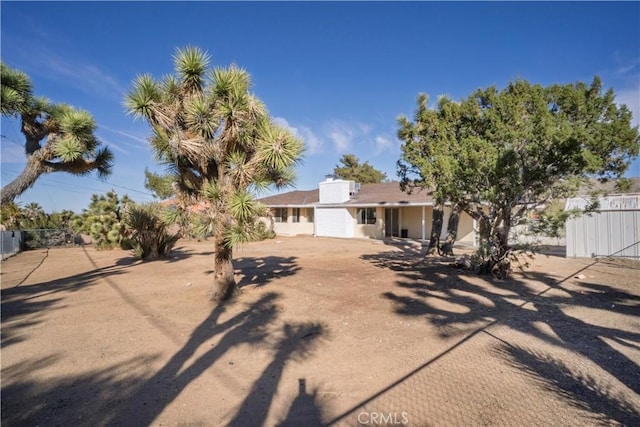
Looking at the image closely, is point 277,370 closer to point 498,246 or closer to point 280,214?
point 498,246

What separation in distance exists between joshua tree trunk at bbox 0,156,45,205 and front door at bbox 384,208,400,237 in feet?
63.5

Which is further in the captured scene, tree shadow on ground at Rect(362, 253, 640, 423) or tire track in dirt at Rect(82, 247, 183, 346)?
tire track in dirt at Rect(82, 247, 183, 346)

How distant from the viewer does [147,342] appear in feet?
17.5

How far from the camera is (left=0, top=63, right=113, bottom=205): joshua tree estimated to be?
798 cm

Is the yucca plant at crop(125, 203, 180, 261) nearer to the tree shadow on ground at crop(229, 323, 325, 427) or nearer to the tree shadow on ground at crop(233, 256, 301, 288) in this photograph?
the tree shadow on ground at crop(233, 256, 301, 288)

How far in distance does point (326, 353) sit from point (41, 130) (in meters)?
9.18

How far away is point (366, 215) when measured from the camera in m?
24.6

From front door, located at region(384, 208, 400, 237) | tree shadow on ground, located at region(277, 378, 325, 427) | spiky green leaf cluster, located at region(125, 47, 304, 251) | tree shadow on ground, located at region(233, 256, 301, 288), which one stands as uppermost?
spiky green leaf cluster, located at region(125, 47, 304, 251)

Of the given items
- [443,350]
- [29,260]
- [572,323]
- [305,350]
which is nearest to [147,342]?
[305,350]

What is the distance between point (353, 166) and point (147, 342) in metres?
44.2

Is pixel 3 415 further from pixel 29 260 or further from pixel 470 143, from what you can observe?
pixel 29 260

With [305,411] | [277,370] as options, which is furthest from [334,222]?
[305,411]

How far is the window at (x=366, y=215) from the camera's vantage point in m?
24.2

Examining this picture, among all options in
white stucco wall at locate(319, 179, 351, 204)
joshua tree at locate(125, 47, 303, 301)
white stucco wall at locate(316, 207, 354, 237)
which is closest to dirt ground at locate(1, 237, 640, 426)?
joshua tree at locate(125, 47, 303, 301)
